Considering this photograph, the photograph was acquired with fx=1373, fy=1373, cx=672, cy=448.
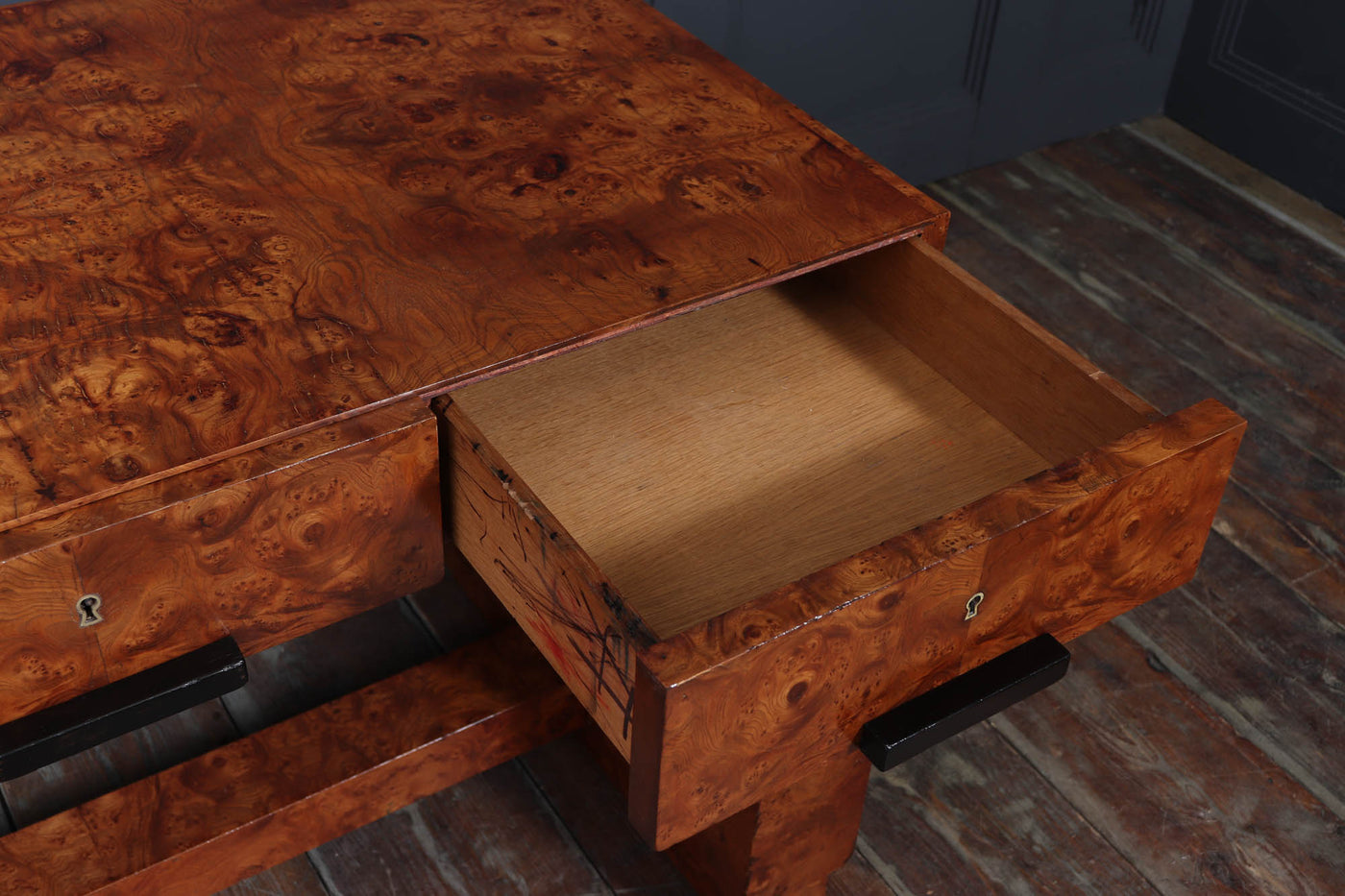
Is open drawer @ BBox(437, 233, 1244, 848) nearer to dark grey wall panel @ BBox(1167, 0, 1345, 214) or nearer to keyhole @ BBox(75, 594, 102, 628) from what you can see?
keyhole @ BBox(75, 594, 102, 628)

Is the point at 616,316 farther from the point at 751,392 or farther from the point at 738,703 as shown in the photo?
the point at 738,703

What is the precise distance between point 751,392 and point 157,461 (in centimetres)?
49

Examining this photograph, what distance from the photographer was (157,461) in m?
0.84

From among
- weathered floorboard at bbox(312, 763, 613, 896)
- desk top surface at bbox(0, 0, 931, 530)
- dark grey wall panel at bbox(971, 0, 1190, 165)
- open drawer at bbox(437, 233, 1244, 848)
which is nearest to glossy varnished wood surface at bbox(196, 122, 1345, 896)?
weathered floorboard at bbox(312, 763, 613, 896)

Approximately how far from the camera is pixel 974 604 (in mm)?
870

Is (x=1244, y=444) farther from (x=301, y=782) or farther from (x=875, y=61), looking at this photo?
(x=301, y=782)

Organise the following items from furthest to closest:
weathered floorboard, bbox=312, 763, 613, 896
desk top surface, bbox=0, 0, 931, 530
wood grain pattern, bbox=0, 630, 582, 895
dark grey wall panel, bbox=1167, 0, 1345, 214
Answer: dark grey wall panel, bbox=1167, 0, 1345, 214 < weathered floorboard, bbox=312, 763, 613, 896 < wood grain pattern, bbox=0, 630, 582, 895 < desk top surface, bbox=0, 0, 931, 530

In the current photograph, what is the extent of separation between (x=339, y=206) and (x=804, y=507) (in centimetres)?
43

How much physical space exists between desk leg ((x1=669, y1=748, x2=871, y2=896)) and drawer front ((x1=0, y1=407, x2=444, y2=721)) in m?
0.35

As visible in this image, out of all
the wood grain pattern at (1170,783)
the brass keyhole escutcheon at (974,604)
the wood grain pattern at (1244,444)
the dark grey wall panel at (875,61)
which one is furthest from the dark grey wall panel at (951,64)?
the brass keyhole escutcheon at (974,604)

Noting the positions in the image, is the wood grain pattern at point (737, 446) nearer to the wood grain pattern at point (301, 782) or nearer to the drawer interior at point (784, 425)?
the drawer interior at point (784, 425)

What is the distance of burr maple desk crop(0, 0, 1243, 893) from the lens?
32.8 inches

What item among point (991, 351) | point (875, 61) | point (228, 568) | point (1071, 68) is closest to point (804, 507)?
point (991, 351)

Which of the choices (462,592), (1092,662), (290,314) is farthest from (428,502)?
(1092,662)
